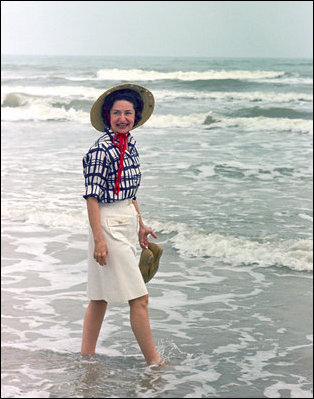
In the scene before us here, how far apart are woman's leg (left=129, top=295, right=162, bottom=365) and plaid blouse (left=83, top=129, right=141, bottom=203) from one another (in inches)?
20.8

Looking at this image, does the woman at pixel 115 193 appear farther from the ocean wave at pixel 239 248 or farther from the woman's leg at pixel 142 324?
the ocean wave at pixel 239 248

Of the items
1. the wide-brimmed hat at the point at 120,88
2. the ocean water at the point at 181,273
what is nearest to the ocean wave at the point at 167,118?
the ocean water at the point at 181,273

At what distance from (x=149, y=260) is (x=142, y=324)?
29cm

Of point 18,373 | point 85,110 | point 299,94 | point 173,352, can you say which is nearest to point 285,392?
point 173,352

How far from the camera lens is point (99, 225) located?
2992mm

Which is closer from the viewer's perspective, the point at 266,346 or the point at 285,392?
the point at 285,392

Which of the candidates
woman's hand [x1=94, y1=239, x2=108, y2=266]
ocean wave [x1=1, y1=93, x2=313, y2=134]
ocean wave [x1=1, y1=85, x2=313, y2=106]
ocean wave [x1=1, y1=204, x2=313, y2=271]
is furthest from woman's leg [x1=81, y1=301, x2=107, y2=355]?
ocean wave [x1=1, y1=85, x2=313, y2=106]

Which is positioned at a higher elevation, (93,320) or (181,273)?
(93,320)

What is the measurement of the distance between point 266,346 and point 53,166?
19.9ft

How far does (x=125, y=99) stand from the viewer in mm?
3031

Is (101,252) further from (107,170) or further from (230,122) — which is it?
(230,122)

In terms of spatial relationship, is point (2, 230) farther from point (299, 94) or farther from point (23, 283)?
point (299, 94)

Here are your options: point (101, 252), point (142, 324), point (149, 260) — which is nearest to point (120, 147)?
point (101, 252)

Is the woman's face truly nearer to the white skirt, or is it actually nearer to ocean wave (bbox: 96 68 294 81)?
the white skirt
